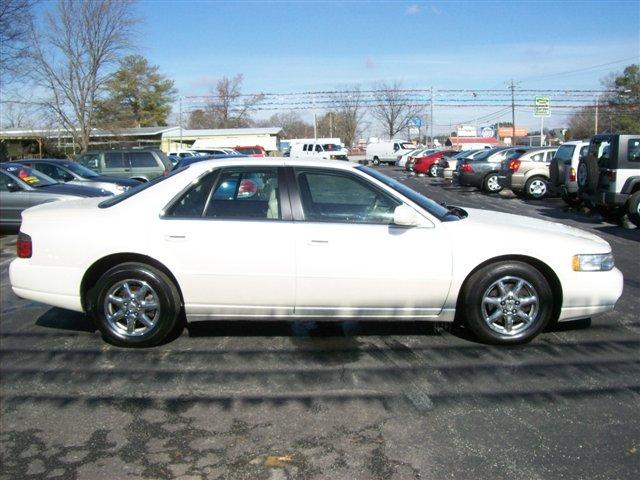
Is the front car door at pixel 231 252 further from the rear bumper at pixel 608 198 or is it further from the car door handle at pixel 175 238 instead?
the rear bumper at pixel 608 198

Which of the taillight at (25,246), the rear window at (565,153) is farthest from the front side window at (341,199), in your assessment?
the rear window at (565,153)

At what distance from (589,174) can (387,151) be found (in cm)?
4271

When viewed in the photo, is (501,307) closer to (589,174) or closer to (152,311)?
(152,311)

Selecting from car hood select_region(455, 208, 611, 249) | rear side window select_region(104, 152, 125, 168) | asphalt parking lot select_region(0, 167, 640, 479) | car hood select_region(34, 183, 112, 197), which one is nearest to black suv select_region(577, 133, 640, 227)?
asphalt parking lot select_region(0, 167, 640, 479)

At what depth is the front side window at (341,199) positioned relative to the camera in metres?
4.62

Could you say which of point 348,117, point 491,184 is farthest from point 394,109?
point 491,184

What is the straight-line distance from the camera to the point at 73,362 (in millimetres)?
4449

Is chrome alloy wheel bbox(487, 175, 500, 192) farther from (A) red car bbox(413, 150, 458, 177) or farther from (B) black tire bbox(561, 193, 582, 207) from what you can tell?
(A) red car bbox(413, 150, 458, 177)

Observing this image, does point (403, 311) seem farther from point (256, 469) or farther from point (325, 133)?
point (325, 133)

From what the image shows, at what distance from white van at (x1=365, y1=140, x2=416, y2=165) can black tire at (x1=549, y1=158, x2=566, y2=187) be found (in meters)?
38.3

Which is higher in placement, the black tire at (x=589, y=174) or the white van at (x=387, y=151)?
the white van at (x=387, y=151)

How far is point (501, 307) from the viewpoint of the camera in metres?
4.60

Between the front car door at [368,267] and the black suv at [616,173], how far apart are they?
7.90m

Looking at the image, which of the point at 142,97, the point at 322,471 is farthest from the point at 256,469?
the point at 142,97
